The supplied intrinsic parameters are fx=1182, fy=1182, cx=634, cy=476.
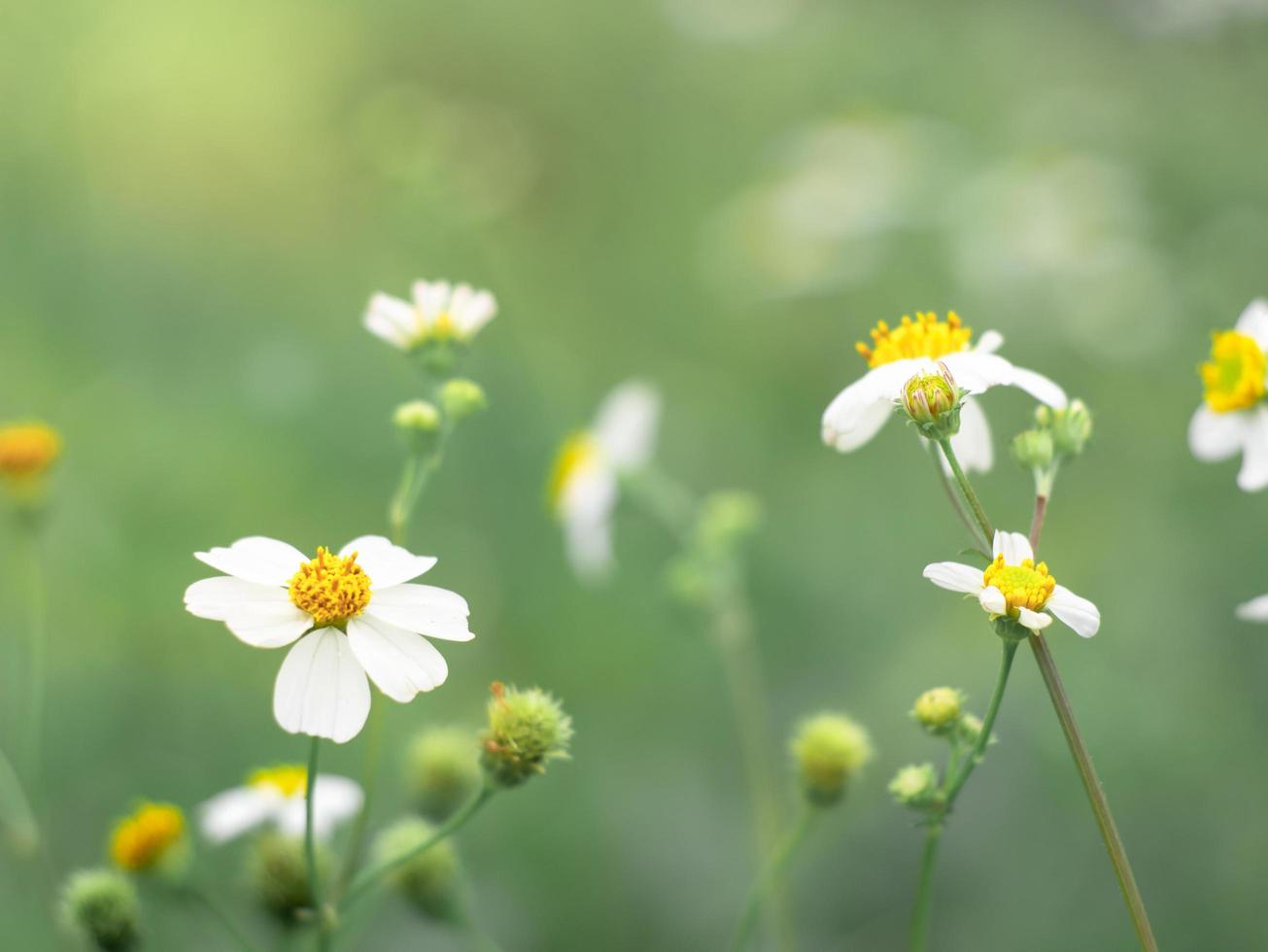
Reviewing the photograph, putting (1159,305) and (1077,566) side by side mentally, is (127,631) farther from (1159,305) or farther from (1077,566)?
(1159,305)

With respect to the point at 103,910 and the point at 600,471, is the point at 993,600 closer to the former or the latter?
the point at 103,910

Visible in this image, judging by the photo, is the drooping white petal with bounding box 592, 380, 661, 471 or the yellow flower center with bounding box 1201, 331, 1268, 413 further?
the drooping white petal with bounding box 592, 380, 661, 471

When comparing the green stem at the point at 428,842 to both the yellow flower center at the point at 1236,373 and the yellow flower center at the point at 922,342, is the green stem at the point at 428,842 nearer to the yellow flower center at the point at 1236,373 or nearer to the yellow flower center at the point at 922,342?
the yellow flower center at the point at 922,342

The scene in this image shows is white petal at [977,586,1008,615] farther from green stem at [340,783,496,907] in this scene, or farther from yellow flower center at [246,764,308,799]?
yellow flower center at [246,764,308,799]

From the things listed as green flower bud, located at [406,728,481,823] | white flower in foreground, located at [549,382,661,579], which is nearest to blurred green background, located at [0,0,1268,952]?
green flower bud, located at [406,728,481,823]

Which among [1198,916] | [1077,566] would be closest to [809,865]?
[1198,916]
